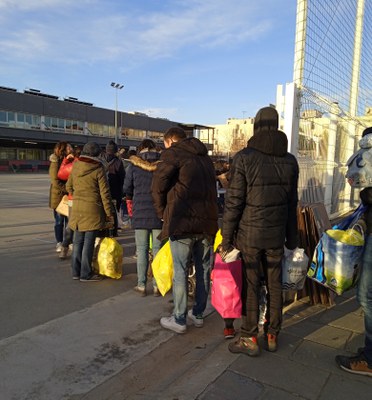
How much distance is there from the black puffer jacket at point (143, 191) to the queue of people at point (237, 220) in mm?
12

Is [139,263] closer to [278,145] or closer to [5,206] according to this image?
[278,145]

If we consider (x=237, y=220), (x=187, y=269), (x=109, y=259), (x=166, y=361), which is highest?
(x=237, y=220)

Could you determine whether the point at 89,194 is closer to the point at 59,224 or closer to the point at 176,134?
→ the point at 59,224

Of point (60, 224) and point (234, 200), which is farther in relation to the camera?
point (60, 224)

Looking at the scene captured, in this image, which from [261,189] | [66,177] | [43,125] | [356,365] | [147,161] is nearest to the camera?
[356,365]

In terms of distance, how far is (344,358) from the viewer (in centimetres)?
286

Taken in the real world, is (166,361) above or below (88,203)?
below

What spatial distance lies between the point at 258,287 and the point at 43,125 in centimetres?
4886

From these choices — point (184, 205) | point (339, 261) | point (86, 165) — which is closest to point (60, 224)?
point (86, 165)

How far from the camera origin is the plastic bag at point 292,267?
325cm

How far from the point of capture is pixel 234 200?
2922 millimetres

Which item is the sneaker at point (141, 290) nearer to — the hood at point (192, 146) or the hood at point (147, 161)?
the hood at point (147, 161)

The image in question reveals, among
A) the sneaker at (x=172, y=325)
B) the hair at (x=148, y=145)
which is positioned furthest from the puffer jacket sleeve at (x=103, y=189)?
the sneaker at (x=172, y=325)

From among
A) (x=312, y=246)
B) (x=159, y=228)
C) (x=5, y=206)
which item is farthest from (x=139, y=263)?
(x=5, y=206)
